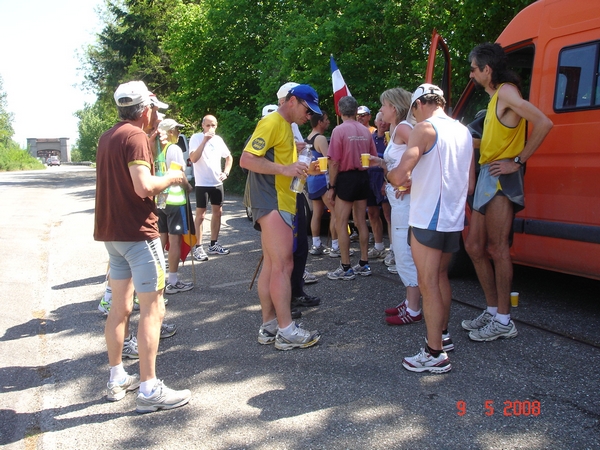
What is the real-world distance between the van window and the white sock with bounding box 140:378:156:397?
150 inches

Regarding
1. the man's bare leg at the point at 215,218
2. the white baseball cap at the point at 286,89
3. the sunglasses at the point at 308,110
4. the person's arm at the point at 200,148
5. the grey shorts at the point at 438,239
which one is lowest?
the man's bare leg at the point at 215,218

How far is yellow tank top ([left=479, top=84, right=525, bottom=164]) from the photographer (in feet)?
13.1

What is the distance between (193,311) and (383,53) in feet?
33.0

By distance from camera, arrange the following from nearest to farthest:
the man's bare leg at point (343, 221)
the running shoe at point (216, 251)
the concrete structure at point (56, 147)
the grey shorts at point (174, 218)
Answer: the grey shorts at point (174, 218) < the man's bare leg at point (343, 221) < the running shoe at point (216, 251) < the concrete structure at point (56, 147)

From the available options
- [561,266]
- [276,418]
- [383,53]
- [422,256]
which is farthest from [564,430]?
[383,53]

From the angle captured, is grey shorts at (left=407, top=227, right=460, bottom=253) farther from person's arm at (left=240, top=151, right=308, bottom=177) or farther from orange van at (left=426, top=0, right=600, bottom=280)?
orange van at (left=426, top=0, right=600, bottom=280)

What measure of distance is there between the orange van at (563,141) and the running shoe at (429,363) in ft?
5.23

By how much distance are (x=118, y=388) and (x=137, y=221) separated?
1.10 meters

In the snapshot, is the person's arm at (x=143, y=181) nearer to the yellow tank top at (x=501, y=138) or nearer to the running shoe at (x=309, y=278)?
the yellow tank top at (x=501, y=138)

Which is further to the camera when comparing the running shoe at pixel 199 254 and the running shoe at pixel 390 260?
the running shoe at pixel 199 254

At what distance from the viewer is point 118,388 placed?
3.52 m

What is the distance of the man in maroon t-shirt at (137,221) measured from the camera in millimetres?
3250

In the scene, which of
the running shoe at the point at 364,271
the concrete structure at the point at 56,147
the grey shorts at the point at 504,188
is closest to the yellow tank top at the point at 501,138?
the grey shorts at the point at 504,188
